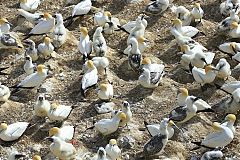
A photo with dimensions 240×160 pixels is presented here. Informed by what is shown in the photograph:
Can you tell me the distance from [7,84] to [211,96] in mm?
3743

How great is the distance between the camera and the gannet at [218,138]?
34.7ft

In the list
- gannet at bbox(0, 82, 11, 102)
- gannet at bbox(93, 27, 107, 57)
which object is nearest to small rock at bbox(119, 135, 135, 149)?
gannet at bbox(0, 82, 11, 102)

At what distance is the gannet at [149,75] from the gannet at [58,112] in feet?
4.84

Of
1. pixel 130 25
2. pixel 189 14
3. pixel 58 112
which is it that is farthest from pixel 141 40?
pixel 58 112

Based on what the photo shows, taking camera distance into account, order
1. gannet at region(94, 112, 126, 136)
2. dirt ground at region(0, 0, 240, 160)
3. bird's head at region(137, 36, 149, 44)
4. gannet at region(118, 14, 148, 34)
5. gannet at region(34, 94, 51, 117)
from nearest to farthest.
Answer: gannet at region(94, 112, 126, 136), dirt ground at region(0, 0, 240, 160), gannet at region(34, 94, 51, 117), bird's head at region(137, 36, 149, 44), gannet at region(118, 14, 148, 34)

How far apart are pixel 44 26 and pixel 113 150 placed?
13.3 ft

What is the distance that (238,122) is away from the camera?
11328 millimetres

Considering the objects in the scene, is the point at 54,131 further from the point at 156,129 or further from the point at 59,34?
the point at 59,34

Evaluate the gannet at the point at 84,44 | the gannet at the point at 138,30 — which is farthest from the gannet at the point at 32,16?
the gannet at the point at 138,30

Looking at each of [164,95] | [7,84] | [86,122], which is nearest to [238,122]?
[164,95]

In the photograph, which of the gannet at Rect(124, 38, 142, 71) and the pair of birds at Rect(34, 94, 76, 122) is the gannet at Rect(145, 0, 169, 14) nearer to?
the gannet at Rect(124, 38, 142, 71)

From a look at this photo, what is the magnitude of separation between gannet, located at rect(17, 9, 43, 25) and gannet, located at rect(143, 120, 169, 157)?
448 cm

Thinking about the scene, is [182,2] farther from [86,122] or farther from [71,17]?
[86,122]

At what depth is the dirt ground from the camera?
11.0 metres
